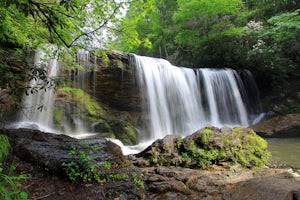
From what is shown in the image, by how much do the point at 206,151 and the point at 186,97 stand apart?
27.2 ft

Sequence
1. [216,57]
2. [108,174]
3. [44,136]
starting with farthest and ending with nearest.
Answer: [216,57] → [44,136] → [108,174]

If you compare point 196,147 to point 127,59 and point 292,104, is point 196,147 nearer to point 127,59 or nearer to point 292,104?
point 127,59

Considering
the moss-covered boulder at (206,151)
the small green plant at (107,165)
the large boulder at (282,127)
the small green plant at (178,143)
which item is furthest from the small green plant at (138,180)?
the large boulder at (282,127)

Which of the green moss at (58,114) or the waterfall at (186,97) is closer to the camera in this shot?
the green moss at (58,114)

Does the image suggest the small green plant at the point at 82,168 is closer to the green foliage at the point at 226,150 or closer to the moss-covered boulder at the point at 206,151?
the moss-covered boulder at the point at 206,151

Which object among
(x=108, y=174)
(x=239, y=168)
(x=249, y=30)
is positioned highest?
(x=249, y=30)

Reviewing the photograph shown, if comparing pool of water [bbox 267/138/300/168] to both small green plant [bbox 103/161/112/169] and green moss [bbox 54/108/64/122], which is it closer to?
small green plant [bbox 103/161/112/169]

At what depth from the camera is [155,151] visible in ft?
16.0

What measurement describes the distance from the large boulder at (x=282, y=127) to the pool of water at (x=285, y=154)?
1269 mm

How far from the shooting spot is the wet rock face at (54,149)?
3.47 meters

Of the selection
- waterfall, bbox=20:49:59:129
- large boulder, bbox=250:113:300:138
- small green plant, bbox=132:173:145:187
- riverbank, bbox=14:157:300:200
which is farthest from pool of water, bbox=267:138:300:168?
waterfall, bbox=20:49:59:129

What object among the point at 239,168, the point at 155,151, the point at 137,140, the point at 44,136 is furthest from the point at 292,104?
the point at 44,136

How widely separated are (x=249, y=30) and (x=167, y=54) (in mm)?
8749

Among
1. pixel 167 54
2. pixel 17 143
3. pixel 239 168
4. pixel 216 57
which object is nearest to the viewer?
pixel 17 143
